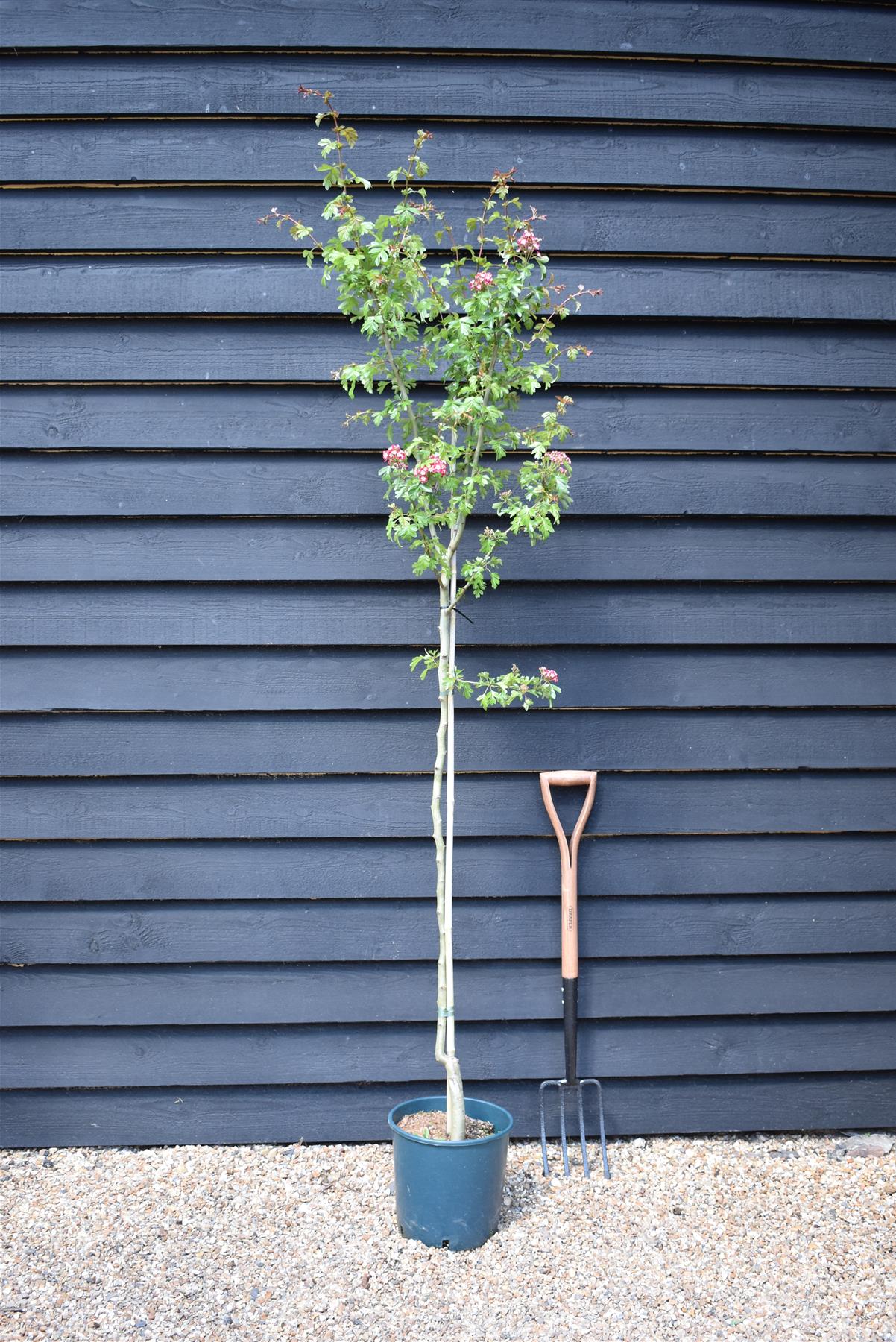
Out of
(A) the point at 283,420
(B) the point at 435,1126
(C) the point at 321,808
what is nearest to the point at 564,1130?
(B) the point at 435,1126

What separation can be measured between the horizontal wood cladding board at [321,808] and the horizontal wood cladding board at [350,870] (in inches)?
1.6

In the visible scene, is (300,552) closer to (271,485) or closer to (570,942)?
(271,485)

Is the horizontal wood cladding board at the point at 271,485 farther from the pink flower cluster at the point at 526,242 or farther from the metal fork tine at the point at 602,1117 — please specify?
the metal fork tine at the point at 602,1117

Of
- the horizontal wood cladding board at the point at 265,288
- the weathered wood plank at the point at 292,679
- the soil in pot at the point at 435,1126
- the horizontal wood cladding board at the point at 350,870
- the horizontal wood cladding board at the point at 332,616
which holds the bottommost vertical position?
the soil in pot at the point at 435,1126

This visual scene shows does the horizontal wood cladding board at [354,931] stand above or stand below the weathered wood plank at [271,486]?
below

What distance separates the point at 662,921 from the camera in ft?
8.41

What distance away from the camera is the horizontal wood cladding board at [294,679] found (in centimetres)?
252

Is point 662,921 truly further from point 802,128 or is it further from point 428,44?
point 428,44

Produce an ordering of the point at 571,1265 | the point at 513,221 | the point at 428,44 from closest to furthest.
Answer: the point at 571,1265 → the point at 513,221 → the point at 428,44

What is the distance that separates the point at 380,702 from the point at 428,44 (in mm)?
1744

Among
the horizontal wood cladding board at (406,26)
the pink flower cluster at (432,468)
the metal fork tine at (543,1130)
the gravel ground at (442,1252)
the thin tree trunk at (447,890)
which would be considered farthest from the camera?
the horizontal wood cladding board at (406,26)

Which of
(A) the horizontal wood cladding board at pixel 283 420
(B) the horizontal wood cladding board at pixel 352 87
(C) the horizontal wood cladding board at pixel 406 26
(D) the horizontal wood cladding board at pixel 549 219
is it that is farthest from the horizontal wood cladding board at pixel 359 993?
(C) the horizontal wood cladding board at pixel 406 26

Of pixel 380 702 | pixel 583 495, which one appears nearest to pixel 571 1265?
pixel 380 702

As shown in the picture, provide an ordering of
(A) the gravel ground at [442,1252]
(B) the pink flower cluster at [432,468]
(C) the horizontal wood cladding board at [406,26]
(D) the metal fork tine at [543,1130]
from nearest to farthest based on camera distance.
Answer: (A) the gravel ground at [442,1252]
(B) the pink flower cluster at [432,468]
(D) the metal fork tine at [543,1130]
(C) the horizontal wood cladding board at [406,26]
